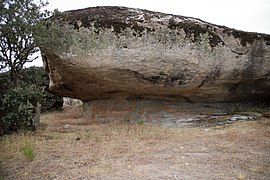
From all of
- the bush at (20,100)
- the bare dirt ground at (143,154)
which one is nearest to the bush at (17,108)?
the bush at (20,100)

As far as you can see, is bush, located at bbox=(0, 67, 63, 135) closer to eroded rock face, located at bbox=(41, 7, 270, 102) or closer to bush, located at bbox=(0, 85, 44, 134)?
bush, located at bbox=(0, 85, 44, 134)

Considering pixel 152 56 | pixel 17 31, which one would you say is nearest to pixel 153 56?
pixel 152 56

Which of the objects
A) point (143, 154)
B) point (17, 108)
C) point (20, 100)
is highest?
point (20, 100)

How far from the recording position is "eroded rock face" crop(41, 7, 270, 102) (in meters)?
8.78

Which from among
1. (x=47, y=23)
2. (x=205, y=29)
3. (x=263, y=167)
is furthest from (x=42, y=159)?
(x=205, y=29)

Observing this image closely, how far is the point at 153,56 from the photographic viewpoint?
888 centimetres

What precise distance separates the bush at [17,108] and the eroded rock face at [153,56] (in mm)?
1556

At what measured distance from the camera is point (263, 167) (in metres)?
4.73

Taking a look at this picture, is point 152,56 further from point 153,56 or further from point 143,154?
point 143,154

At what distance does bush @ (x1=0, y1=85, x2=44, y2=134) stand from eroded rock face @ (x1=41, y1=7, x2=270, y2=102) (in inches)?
61.3

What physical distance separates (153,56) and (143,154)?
3897 millimetres

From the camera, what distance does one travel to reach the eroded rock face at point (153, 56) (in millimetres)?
8781

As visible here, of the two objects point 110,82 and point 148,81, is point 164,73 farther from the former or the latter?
point 110,82

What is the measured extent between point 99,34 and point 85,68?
42.1 inches
